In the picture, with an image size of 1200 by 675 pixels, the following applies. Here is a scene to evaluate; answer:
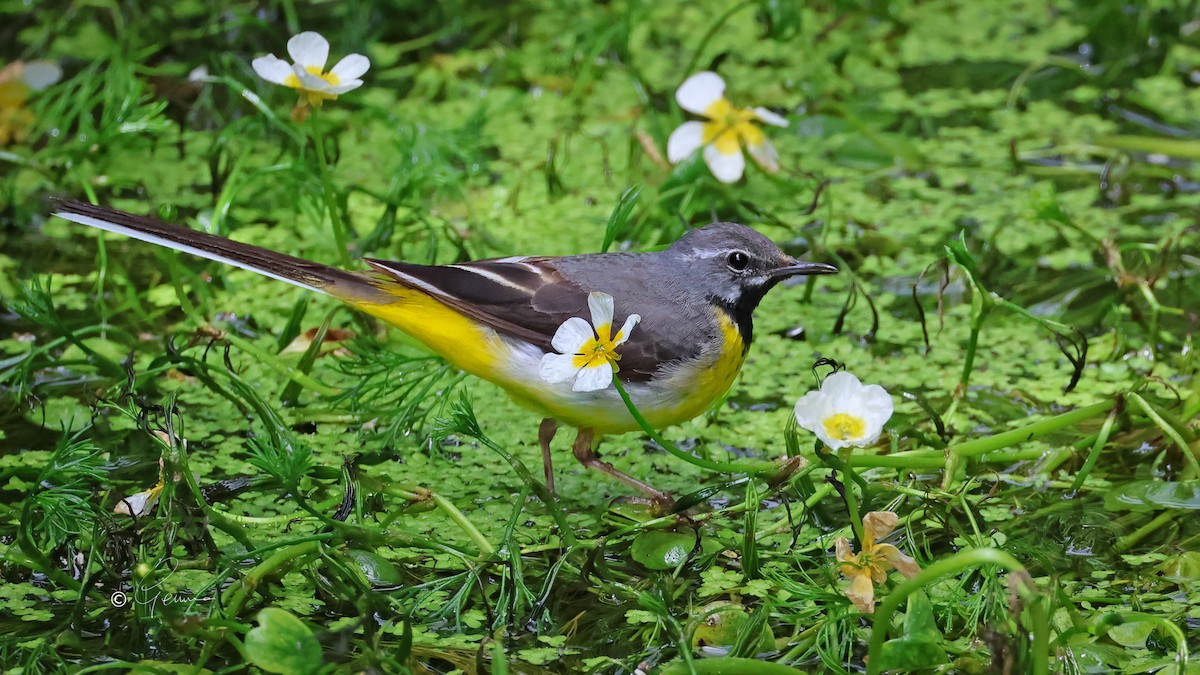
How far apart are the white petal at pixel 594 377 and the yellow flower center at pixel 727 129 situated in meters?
2.54

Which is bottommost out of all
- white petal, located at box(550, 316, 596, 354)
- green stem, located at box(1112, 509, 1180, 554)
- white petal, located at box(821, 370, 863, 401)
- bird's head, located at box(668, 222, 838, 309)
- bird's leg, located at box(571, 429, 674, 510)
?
green stem, located at box(1112, 509, 1180, 554)

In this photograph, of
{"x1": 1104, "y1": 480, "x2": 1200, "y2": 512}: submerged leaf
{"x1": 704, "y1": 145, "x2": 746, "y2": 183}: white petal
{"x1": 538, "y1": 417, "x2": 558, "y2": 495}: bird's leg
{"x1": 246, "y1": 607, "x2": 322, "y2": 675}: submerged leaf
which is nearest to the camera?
{"x1": 246, "y1": 607, "x2": 322, "y2": 675}: submerged leaf

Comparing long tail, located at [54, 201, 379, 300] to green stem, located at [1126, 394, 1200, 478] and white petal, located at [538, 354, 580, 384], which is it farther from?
green stem, located at [1126, 394, 1200, 478]

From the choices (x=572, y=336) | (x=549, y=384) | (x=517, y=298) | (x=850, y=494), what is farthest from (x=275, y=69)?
(x=850, y=494)

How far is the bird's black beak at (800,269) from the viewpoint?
4.65m

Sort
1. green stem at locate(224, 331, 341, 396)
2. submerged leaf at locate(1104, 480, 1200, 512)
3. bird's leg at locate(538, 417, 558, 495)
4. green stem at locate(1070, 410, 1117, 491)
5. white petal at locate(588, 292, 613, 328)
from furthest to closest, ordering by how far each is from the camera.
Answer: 1. green stem at locate(224, 331, 341, 396)
2. bird's leg at locate(538, 417, 558, 495)
3. submerged leaf at locate(1104, 480, 1200, 512)
4. green stem at locate(1070, 410, 1117, 491)
5. white petal at locate(588, 292, 613, 328)

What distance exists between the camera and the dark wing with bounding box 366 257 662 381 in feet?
15.1

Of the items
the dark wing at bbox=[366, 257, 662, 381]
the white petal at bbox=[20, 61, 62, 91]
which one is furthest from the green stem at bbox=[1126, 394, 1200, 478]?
the white petal at bbox=[20, 61, 62, 91]

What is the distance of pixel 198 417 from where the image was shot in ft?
17.6

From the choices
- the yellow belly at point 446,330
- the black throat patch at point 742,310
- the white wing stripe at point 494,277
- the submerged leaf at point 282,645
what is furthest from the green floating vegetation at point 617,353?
the white wing stripe at point 494,277

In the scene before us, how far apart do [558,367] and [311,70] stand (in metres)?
1.79

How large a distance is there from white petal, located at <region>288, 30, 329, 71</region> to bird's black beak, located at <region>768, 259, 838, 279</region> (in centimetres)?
178

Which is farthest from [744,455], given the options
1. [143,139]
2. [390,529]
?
[143,139]

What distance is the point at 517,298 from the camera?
4699mm
